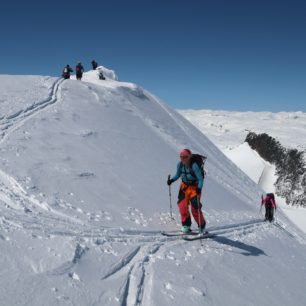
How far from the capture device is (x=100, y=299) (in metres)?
4.86

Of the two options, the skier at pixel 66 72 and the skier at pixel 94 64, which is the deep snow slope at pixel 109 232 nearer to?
the skier at pixel 66 72

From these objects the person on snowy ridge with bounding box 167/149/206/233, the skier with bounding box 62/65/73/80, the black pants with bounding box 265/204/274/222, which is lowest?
the black pants with bounding box 265/204/274/222

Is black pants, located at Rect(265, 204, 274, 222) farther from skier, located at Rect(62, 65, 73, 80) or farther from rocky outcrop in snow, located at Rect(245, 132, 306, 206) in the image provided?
rocky outcrop in snow, located at Rect(245, 132, 306, 206)

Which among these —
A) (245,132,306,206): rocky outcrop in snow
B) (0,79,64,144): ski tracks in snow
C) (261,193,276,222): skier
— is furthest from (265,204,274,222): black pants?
(245,132,306,206): rocky outcrop in snow

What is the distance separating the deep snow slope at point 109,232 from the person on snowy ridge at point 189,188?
60cm

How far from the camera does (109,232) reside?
734cm

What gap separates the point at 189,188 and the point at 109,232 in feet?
7.03

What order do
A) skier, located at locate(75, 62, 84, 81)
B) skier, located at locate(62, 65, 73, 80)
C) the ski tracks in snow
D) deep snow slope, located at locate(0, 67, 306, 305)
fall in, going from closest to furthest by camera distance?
deep snow slope, located at locate(0, 67, 306, 305) < the ski tracks in snow < skier, located at locate(62, 65, 73, 80) < skier, located at locate(75, 62, 84, 81)

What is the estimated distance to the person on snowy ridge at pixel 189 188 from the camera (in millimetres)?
7922

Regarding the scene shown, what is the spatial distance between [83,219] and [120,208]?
169 cm

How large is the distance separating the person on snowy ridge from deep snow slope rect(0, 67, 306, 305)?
0.60 meters

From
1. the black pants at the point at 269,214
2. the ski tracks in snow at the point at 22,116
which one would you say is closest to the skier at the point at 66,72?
the ski tracks in snow at the point at 22,116

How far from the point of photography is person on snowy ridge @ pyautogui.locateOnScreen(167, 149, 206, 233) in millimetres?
7922

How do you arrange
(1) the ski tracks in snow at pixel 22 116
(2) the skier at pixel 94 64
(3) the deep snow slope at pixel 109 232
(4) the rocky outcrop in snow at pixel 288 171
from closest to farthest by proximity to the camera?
(3) the deep snow slope at pixel 109 232 → (1) the ski tracks in snow at pixel 22 116 → (2) the skier at pixel 94 64 → (4) the rocky outcrop in snow at pixel 288 171
